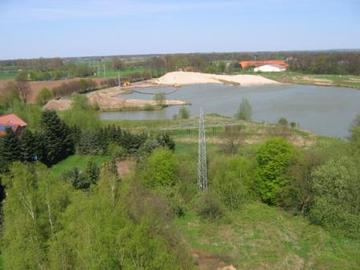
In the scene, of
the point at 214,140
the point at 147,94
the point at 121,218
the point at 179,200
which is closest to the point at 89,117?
the point at 214,140

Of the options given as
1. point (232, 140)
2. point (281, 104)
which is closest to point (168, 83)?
point (281, 104)

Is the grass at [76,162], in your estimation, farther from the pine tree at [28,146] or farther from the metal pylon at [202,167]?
the metal pylon at [202,167]

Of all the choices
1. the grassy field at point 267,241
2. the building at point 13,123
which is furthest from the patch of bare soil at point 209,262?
the building at point 13,123

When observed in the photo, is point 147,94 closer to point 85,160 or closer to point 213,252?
point 85,160

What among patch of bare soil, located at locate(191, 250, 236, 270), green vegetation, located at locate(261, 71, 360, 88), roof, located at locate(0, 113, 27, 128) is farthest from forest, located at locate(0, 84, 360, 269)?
green vegetation, located at locate(261, 71, 360, 88)

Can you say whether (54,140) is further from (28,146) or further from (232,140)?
(232,140)

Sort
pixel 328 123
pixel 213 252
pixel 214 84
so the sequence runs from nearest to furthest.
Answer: pixel 213 252
pixel 328 123
pixel 214 84
